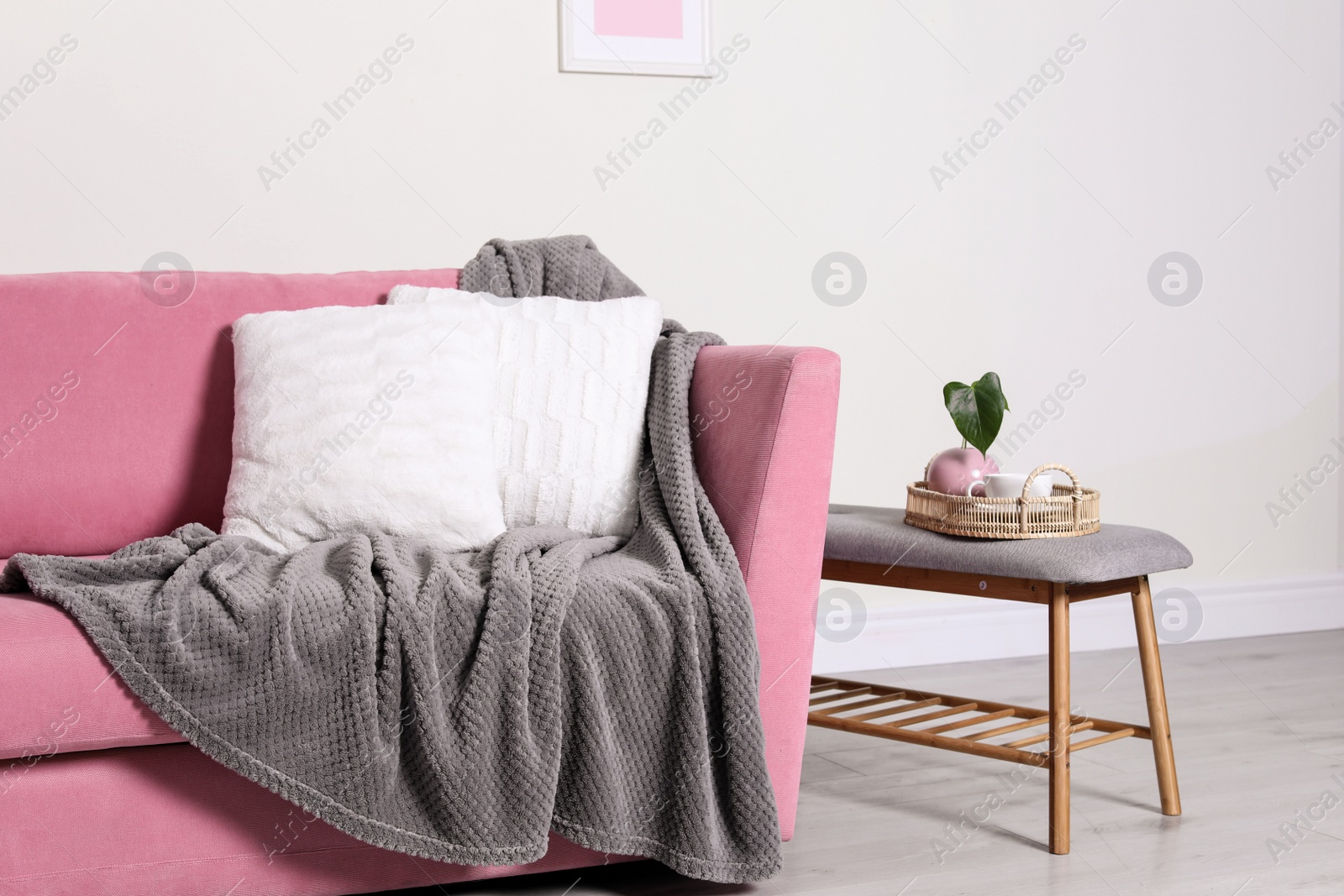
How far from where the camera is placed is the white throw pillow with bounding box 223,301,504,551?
166cm

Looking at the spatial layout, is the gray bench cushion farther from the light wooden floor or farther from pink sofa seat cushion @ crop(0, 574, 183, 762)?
pink sofa seat cushion @ crop(0, 574, 183, 762)

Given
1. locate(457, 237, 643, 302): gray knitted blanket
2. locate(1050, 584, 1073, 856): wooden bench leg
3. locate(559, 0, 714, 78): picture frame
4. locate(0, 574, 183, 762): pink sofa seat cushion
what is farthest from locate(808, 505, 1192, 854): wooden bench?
locate(559, 0, 714, 78): picture frame

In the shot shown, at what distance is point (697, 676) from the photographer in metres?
1.40

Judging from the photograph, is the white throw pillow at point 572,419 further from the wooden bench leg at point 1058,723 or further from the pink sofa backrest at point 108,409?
the wooden bench leg at point 1058,723

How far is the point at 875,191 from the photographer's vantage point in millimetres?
2709

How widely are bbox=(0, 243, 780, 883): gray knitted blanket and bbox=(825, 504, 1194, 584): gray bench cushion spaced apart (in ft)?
1.21

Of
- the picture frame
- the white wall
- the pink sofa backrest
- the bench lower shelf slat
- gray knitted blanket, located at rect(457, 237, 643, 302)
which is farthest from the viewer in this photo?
the picture frame

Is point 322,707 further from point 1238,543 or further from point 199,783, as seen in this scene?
point 1238,543

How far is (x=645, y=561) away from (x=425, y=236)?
3.92 feet

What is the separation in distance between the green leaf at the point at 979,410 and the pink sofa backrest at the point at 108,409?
1174 mm

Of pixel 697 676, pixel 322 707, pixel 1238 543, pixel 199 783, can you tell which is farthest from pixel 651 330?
pixel 1238 543

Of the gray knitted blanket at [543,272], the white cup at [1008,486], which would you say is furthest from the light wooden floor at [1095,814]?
the gray knitted blanket at [543,272]

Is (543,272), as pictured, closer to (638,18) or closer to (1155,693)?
(638,18)

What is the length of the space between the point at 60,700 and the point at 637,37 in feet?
6.01
